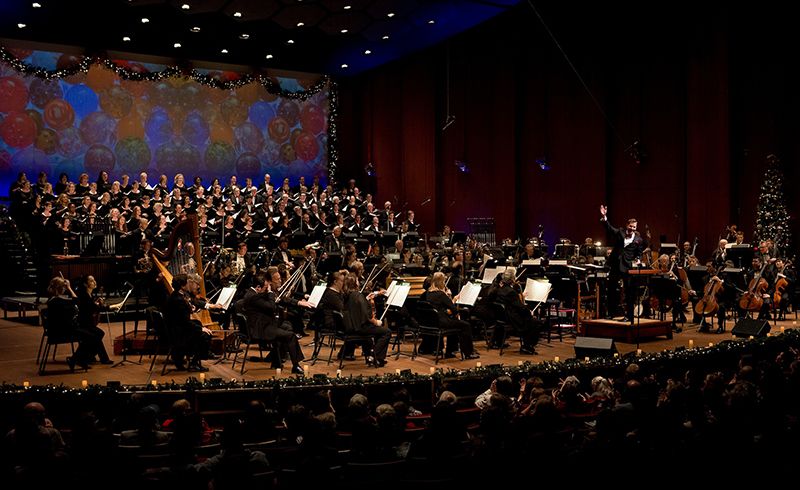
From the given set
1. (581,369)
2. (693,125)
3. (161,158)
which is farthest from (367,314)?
(161,158)

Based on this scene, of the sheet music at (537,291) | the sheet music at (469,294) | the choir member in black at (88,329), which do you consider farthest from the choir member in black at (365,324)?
the choir member in black at (88,329)

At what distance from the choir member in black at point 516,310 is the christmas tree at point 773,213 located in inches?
290

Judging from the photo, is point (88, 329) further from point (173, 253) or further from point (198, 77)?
point (198, 77)

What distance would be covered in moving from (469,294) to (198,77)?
47.6 ft

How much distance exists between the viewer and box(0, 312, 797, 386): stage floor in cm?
860

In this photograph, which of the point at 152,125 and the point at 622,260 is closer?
the point at 622,260

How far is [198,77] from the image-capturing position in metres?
21.8

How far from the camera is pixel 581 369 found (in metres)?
7.65

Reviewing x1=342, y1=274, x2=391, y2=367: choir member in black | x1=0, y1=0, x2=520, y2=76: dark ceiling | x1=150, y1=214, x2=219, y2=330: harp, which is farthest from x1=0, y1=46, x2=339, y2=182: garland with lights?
x1=342, y1=274, x2=391, y2=367: choir member in black

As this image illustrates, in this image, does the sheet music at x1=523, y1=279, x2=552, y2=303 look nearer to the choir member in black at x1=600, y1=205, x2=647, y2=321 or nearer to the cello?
the choir member in black at x1=600, y1=205, x2=647, y2=321

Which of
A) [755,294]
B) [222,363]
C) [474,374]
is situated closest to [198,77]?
[222,363]

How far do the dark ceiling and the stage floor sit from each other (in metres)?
8.62

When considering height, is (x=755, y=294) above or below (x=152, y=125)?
below

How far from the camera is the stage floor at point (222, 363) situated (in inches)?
339
